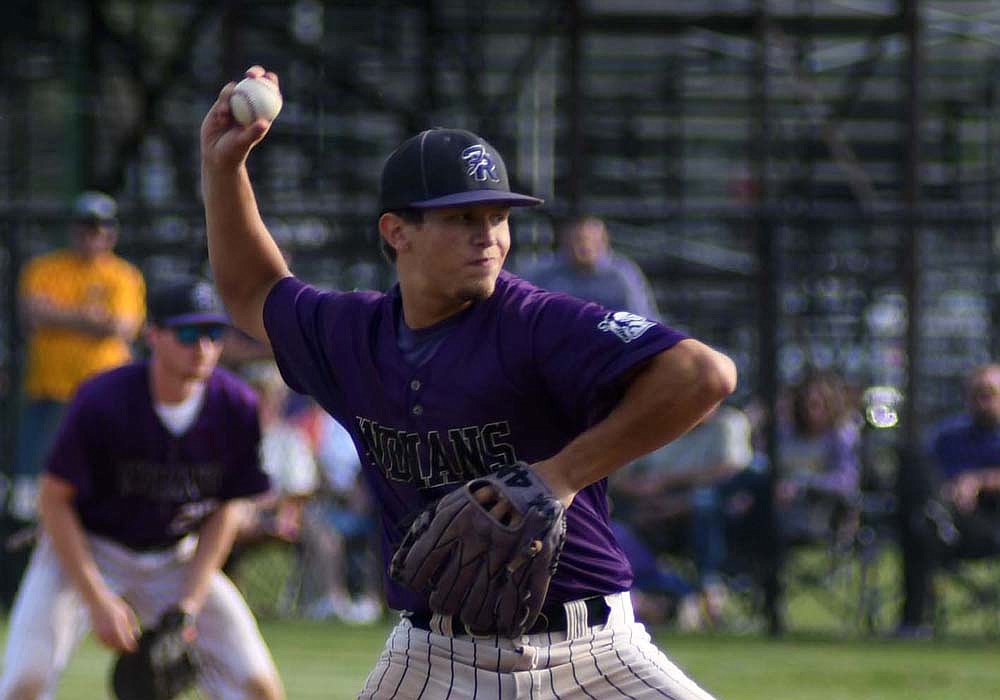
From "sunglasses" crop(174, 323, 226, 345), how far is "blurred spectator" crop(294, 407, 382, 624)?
470 centimetres

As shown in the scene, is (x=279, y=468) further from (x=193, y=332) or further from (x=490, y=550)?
(x=490, y=550)

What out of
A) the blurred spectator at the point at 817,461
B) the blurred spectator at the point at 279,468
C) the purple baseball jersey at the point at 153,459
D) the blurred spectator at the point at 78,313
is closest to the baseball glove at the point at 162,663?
the purple baseball jersey at the point at 153,459

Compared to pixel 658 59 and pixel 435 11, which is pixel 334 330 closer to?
pixel 435 11

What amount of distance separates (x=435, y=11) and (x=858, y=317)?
250 inches

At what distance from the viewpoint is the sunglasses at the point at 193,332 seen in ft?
20.1

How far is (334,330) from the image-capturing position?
4051 mm

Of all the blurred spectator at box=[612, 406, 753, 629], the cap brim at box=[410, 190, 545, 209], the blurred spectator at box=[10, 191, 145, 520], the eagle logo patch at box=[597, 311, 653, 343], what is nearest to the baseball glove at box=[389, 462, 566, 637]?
the eagle logo patch at box=[597, 311, 653, 343]

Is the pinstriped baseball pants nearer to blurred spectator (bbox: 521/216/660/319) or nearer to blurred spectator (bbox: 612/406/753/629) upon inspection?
blurred spectator (bbox: 521/216/660/319)

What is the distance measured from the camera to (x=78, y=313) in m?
10.3

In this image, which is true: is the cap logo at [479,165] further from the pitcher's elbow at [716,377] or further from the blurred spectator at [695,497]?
the blurred spectator at [695,497]

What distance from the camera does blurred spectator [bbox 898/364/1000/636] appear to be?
33.2ft

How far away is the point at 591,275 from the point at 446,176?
580 cm

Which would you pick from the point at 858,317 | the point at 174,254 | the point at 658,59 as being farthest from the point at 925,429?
the point at 658,59

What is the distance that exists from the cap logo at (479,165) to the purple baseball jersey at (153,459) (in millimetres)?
2715
